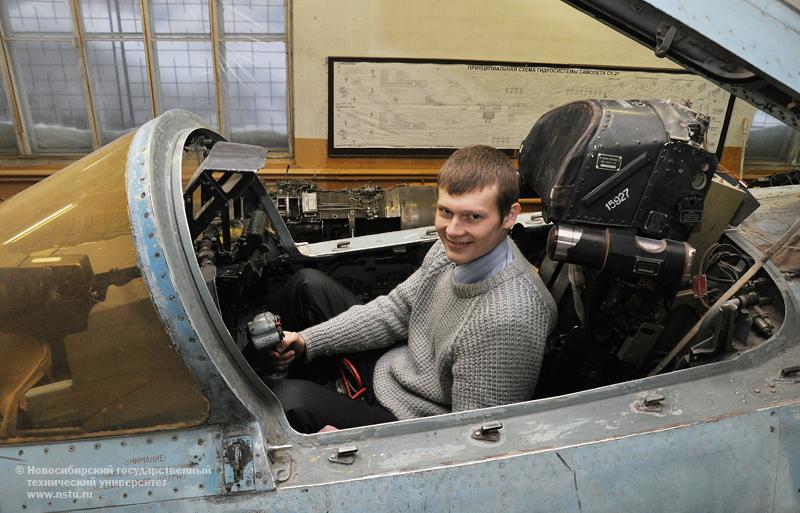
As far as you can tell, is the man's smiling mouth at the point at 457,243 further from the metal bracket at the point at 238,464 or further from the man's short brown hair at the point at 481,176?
the metal bracket at the point at 238,464

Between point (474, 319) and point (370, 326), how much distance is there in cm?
51

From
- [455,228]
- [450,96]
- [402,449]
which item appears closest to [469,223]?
[455,228]

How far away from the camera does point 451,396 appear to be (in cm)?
154

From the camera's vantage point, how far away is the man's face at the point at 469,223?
135cm

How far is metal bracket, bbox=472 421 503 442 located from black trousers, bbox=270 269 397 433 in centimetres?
42

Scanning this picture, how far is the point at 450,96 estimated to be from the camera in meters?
4.40

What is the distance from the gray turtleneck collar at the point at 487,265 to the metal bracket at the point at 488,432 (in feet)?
1.31

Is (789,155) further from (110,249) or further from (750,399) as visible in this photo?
(110,249)

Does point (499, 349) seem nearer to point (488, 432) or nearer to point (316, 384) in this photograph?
point (488, 432)

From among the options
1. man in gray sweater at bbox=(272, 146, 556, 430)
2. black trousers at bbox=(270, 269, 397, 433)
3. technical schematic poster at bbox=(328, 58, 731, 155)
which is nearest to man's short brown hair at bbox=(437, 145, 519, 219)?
man in gray sweater at bbox=(272, 146, 556, 430)

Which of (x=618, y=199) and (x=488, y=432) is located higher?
(x=618, y=199)

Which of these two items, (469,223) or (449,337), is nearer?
(469,223)

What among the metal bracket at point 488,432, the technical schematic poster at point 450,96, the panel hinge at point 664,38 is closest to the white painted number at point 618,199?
the panel hinge at point 664,38

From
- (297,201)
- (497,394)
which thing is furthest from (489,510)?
(297,201)
